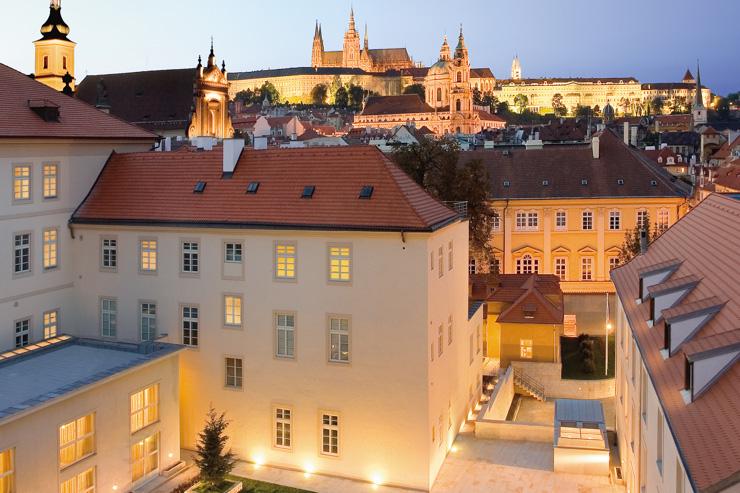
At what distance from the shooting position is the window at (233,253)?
27438 millimetres

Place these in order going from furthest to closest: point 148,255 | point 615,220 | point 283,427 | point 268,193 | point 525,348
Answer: point 615,220 → point 525,348 → point 148,255 → point 268,193 → point 283,427

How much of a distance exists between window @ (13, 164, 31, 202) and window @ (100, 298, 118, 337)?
4592mm

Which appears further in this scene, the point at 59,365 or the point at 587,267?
the point at 587,267

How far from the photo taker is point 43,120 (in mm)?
29203

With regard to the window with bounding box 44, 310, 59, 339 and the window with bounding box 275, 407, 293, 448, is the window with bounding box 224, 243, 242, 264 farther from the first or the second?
the window with bounding box 44, 310, 59, 339

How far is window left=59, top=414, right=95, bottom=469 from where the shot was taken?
22.1 metres

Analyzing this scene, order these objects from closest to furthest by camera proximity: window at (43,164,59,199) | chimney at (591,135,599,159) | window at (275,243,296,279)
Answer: window at (275,243,296,279)
window at (43,164,59,199)
chimney at (591,135,599,159)

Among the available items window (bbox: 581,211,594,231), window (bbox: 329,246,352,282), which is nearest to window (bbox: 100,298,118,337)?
window (bbox: 329,246,352,282)

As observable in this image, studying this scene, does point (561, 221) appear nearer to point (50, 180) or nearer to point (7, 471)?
point (50, 180)

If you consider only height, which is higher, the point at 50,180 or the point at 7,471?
the point at 50,180

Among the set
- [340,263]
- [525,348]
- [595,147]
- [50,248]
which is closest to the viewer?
[340,263]

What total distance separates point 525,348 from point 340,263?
17772 mm

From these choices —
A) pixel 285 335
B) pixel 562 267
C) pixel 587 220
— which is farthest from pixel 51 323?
pixel 587 220

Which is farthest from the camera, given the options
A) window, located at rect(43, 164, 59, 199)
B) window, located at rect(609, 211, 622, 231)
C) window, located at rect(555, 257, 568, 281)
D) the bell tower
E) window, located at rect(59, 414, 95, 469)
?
the bell tower
